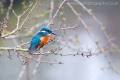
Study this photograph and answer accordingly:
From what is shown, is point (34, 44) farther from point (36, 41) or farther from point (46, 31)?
point (46, 31)

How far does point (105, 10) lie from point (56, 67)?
13.2 ft

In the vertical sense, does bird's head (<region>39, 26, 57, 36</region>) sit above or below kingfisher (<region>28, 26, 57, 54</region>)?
above

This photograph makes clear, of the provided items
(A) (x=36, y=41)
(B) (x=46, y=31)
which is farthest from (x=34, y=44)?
(B) (x=46, y=31)

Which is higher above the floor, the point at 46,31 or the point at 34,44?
the point at 46,31

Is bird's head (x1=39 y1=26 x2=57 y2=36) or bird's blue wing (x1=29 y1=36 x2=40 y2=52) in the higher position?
bird's head (x1=39 y1=26 x2=57 y2=36)

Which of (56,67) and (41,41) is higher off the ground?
(41,41)

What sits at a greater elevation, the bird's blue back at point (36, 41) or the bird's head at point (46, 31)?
the bird's head at point (46, 31)

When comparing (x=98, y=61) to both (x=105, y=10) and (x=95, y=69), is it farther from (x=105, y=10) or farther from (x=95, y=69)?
(x=105, y=10)

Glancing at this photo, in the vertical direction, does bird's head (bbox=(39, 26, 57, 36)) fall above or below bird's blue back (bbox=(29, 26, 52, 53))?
above

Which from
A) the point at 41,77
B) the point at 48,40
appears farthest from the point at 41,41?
the point at 41,77

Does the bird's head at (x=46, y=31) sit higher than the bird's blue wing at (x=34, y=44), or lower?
higher

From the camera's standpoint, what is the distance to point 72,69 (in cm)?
779

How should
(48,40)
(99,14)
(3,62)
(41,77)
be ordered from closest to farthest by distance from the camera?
(48,40) < (41,77) < (3,62) < (99,14)

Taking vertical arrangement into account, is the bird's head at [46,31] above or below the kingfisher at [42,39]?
above
